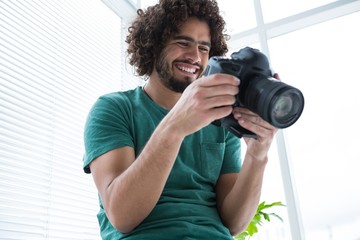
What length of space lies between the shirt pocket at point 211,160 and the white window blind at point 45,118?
70cm

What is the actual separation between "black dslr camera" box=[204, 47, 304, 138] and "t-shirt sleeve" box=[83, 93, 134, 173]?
0.89ft

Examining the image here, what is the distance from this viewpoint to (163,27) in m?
1.40

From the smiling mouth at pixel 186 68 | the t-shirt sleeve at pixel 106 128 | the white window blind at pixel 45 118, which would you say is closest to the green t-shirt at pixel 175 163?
the t-shirt sleeve at pixel 106 128

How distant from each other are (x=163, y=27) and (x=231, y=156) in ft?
1.70

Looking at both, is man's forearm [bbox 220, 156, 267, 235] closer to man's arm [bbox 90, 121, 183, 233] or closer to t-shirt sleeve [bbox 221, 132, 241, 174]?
t-shirt sleeve [bbox 221, 132, 241, 174]

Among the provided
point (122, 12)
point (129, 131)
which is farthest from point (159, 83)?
point (122, 12)

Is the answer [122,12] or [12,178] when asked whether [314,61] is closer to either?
[122,12]

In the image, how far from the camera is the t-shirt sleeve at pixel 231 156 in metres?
1.16

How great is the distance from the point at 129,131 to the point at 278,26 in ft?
6.02

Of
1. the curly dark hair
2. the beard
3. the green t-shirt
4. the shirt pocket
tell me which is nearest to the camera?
the green t-shirt

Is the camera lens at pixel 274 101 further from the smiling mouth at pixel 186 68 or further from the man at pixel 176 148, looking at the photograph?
the smiling mouth at pixel 186 68

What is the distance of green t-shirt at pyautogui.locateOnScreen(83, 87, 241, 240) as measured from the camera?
93 centimetres

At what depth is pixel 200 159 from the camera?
1.10 m

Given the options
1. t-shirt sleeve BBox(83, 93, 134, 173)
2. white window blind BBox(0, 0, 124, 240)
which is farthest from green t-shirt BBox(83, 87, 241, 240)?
white window blind BBox(0, 0, 124, 240)
